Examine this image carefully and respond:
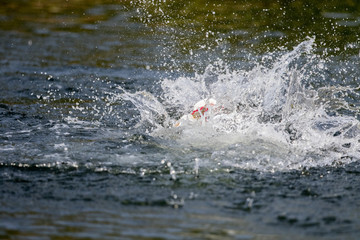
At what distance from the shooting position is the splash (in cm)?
498

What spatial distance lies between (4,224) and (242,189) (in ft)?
6.24

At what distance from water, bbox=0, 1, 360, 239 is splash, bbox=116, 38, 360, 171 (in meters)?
0.02

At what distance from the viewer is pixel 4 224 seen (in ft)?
12.4

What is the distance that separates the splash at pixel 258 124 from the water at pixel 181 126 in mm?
20

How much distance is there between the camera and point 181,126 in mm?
5570

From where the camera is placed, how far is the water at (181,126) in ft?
12.7

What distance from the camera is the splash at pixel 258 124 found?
4980 mm

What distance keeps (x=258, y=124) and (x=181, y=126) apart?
2.72 ft

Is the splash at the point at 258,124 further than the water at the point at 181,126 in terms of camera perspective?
Yes

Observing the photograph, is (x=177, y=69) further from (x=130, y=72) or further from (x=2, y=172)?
(x=2, y=172)

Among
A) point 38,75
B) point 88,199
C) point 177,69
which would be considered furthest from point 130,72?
point 88,199

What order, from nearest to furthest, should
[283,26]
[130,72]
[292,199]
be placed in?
[292,199] → [130,72] → [283,26]

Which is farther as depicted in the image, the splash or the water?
the splash

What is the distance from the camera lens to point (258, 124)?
18.0 feet
